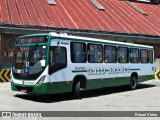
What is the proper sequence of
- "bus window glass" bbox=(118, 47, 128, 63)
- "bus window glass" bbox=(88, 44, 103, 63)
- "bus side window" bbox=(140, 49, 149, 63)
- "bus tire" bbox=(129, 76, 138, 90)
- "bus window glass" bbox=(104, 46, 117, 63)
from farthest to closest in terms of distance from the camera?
"bus side window" bbox=(140, 49, 149, 63) < "bus tire" bbox=(129, 76, 138, 90) < "bus window glass" bbox=(118, 47, 128, 63) < "bus window glass" bbox=(104, 46, 117, 63) < "bus window glass" bbox=(88, 44, 103, 63)

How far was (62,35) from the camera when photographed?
12.7m

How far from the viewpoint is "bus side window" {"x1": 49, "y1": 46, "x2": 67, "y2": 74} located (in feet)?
39.5

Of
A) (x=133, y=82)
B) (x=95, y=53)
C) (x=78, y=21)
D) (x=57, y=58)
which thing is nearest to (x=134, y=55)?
(x=133, y=82)

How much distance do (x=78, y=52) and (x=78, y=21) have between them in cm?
1411

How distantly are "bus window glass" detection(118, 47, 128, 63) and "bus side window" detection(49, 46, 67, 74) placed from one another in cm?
454

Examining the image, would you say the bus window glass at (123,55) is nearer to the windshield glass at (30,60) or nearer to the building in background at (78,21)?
the windshield glass at (30,60)

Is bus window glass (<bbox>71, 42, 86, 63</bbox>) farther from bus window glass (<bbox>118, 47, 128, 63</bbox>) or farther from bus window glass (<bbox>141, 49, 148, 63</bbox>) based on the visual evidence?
bus window glass (<bbox>141, 49, 148, 63</bbox>)

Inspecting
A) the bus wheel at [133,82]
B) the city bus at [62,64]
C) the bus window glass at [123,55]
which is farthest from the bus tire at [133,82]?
the city bus at [62,64]

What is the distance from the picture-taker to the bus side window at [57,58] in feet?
39.5

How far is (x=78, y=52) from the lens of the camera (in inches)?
527

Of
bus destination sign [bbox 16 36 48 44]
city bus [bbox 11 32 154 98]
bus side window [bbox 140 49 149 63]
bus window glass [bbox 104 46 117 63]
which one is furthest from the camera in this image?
bus side window [bbox 140 49 149 63]

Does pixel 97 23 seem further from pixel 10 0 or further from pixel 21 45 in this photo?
pixel 21 45

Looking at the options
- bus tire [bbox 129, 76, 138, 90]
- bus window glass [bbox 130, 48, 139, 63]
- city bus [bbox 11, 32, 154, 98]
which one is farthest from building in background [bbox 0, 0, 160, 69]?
city bus [bbox 11, 32, 154, 98]

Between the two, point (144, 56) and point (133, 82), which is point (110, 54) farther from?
point (144, 56)
